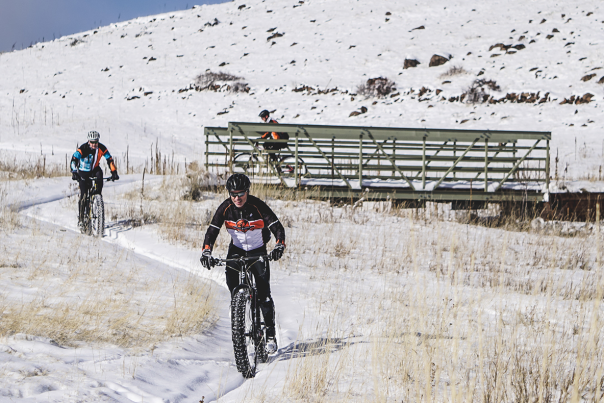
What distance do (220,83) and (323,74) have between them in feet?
24.4

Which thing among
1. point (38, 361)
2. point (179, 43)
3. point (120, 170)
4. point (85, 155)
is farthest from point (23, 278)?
point (179, 43)

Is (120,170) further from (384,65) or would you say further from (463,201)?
(384,65)

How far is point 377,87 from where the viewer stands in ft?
109

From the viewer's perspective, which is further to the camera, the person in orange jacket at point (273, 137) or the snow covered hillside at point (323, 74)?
the snow covered hillside at point (323, 74)

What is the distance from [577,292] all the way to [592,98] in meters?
23.5

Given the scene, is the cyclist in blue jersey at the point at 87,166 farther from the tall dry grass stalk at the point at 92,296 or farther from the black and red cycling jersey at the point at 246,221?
the black and red cycling jersey at the point at 246,221

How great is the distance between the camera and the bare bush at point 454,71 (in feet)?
109

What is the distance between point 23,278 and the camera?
669cm

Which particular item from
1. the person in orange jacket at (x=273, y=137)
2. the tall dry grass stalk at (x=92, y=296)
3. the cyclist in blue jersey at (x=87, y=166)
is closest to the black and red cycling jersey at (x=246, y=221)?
the tall dry grass stalk at (x=92, y=296)

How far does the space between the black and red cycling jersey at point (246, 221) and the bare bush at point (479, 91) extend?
27.2 m

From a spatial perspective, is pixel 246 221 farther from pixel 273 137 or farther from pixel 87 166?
pixel 273 137

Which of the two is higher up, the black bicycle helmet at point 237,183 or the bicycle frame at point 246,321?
the black bicycle helmet at point 237,183

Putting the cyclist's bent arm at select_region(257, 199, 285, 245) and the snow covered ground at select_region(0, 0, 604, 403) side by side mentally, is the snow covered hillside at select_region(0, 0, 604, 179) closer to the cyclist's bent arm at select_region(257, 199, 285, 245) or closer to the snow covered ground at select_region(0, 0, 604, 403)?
the snow covered ground at select_region(0, 0, 604, 403)

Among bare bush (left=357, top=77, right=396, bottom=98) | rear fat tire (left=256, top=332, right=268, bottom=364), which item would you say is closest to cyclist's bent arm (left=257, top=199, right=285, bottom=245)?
rear fat tire (left=256, top=332, right=268, bottom=364)
